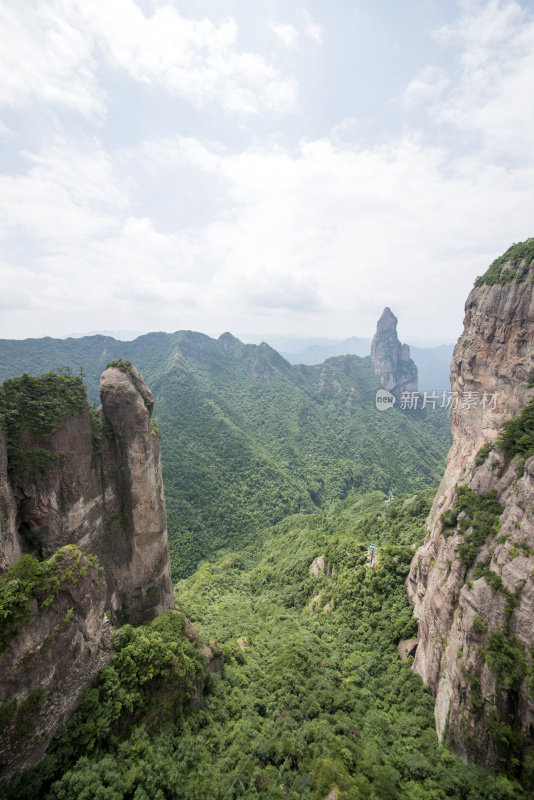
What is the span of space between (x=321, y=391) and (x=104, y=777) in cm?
13812

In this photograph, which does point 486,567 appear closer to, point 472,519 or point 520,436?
point 472,519

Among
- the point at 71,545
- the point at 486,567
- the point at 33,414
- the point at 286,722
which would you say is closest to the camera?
the point at 71,545

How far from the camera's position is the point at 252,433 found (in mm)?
108000

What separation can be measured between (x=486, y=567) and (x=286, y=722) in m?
13.9

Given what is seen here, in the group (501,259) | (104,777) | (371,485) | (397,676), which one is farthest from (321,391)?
(104,777)

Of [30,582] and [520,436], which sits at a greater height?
[520,436]

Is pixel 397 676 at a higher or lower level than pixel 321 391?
lower

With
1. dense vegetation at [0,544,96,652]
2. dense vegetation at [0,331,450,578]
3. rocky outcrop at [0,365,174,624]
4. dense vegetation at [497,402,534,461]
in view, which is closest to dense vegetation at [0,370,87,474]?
rocky outcrop at [0,365,174,624]

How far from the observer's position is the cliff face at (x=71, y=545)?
11.0m

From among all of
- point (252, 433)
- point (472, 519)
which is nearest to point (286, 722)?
point (472, 519)

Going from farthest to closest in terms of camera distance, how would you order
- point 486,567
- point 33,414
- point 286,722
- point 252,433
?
point 252,433 → point 286,722 → point 33,414 → point 486,567

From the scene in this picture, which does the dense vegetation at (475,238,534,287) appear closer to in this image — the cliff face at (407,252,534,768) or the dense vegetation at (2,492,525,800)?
the cliff face at (407,252,534,768)

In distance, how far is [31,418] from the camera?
1638 cm

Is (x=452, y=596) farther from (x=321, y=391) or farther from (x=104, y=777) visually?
(x=321, y=391)
